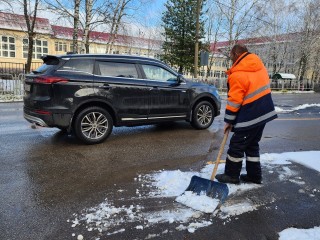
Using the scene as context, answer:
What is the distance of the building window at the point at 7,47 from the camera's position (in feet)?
127

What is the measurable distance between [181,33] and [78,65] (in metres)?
26.4

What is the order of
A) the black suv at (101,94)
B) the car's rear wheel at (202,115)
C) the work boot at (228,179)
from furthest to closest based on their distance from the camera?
the car's rear wheel at (202,115)
the black suv at (101,94)
the work boot at (228,179)

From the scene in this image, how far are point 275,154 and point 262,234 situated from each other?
305 centimetres

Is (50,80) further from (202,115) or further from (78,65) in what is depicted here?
(202,115)

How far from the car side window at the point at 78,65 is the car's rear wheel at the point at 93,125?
0.82 meters

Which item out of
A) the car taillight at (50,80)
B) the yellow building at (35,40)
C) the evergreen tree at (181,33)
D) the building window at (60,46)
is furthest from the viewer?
the building window at (60,46)

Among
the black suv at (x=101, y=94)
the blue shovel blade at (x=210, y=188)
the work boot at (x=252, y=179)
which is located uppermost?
the black suv at (x=101, y=94)

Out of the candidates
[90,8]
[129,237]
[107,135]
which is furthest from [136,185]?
[90,8]

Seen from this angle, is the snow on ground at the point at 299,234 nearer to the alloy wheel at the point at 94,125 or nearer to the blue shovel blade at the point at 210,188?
the blue shovel blade at the point at 210,188

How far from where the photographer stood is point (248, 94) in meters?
3.94

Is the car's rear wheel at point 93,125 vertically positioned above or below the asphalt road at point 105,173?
above

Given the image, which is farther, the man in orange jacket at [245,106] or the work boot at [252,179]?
the work boot at [252,179]

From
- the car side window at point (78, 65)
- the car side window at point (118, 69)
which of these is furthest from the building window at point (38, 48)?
the car side window at point (78, 65)

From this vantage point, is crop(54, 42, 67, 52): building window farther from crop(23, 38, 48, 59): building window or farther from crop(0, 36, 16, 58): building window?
crop(0, 36, 16, 58): building window
